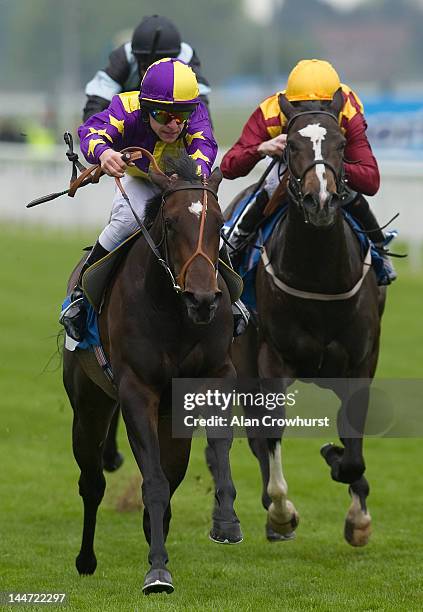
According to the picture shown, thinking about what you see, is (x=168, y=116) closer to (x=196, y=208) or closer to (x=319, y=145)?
(x=196, y=208)

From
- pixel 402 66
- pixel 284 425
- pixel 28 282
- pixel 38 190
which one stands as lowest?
pixel 284 425

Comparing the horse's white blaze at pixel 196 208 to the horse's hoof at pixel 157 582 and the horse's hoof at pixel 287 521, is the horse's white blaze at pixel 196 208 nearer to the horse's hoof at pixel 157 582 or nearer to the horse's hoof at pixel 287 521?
the horse's hoof at pixel 157 582

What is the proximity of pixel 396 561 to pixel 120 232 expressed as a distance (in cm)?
226

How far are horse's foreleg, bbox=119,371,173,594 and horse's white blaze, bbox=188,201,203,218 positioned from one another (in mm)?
789

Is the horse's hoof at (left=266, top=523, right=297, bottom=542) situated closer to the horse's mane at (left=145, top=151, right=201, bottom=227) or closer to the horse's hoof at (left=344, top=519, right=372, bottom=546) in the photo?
the horse's hoof at (left=344, top=519, right=372, bottom=546)

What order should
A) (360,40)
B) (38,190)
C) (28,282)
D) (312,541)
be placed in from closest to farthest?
(312,541) < (28,282) < (38,190) < (360,40)

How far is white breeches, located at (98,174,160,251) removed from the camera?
6392 millimetres

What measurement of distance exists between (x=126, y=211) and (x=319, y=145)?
3.15 ft

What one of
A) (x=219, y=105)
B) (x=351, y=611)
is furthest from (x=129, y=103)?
(x=219, y=105)

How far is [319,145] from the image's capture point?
6531 mm

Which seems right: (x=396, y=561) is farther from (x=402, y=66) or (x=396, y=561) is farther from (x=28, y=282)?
(x=402, y=66)

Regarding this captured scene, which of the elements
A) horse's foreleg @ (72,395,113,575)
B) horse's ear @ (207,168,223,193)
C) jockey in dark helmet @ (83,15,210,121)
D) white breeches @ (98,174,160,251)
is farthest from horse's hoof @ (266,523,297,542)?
jockey in dark helmet @ (83,15,210,121)

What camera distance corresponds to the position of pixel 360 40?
5325 centimetres

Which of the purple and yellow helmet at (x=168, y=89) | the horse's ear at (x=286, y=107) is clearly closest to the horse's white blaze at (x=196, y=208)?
the purple and yellow helmet at (x=168, y=89)
